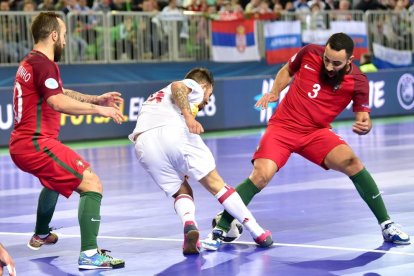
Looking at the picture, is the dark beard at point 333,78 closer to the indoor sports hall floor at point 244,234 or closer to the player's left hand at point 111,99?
the indoor sports hall floor at point 244,234

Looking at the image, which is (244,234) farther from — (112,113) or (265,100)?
(112,113)

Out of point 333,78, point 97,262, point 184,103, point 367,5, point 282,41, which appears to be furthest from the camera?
point 367,5

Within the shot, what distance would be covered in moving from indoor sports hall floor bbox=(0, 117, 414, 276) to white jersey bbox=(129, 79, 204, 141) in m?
1.17

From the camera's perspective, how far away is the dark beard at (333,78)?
1020 centimetres

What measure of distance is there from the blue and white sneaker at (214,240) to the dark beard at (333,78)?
181cm

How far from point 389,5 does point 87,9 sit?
10606mm

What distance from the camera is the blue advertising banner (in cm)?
2261

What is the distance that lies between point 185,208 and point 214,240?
44cm

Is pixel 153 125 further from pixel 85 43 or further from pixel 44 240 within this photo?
pixel 85 43

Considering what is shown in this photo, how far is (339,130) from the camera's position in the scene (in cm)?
2412

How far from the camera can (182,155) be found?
31.4 feet

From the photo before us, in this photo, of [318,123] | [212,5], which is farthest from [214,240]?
[212,5]

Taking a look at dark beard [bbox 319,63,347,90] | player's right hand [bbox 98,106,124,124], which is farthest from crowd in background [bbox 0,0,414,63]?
player's right hand [bbox 98,106,124,124]

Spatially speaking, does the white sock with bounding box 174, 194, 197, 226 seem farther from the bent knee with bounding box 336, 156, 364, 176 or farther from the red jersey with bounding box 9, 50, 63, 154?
the bent knee with bounding box 336, 156, 364, 176
